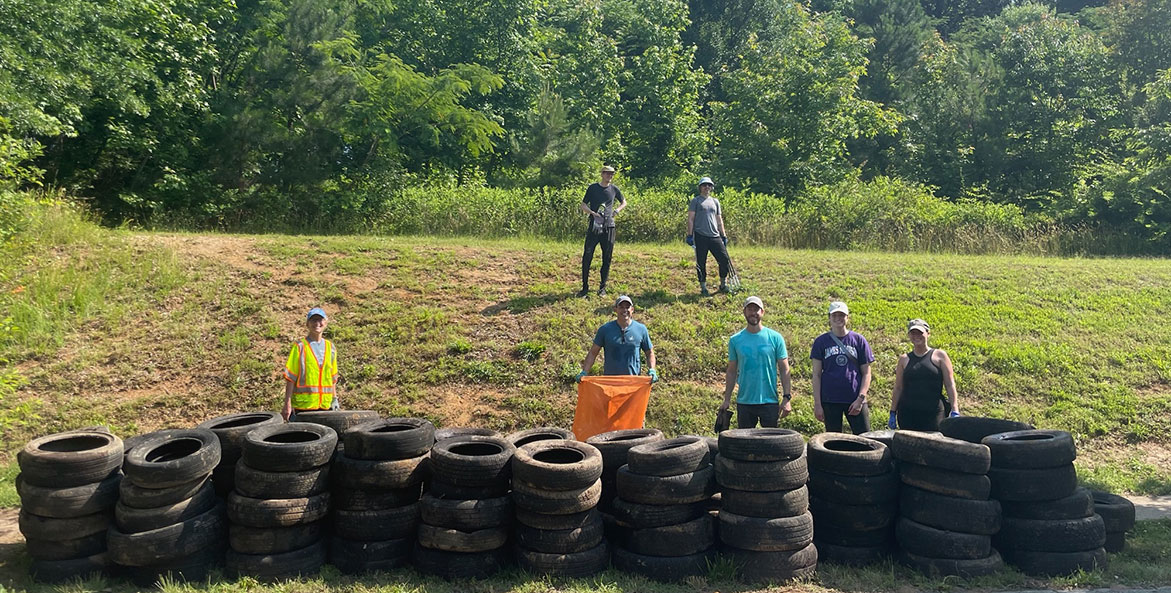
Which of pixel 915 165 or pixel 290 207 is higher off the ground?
pixel 915 165

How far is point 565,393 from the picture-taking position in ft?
33.4

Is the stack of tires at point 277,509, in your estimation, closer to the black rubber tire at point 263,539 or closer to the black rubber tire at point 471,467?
the black rubber tire at point 263,539

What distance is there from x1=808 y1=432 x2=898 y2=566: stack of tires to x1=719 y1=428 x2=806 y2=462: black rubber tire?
358 mm

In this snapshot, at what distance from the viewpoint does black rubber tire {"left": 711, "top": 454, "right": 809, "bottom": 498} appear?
545cm

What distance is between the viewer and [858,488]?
5.62 meters

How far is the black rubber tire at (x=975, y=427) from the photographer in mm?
6359

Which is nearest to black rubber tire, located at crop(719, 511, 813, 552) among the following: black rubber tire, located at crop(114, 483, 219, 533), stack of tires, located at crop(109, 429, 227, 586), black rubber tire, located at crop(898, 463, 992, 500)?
black rubber tire, located at crop(898, 463, 992, 500)

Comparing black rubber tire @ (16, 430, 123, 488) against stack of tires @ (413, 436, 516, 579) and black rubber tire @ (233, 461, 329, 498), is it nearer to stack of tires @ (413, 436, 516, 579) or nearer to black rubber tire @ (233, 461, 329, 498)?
black rubber tire @ (233, 461, 329, 498)

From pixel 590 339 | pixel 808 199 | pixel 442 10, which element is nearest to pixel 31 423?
pixel 590 339

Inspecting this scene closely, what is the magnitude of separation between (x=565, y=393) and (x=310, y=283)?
529 centimetres

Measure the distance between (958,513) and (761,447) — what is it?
1463 mm

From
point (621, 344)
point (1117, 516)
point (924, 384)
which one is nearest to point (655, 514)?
point (621, 344)

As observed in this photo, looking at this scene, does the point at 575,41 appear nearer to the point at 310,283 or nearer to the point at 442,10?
the point at 442,10

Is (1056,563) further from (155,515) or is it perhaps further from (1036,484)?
(155,515)
